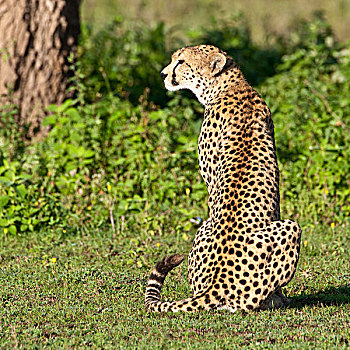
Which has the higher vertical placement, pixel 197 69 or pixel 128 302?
pixel 197 69

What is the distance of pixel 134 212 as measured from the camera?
7.34 m

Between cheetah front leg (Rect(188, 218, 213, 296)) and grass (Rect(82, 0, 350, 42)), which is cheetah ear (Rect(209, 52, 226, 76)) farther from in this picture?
grass (Rect(82, 0, 350, 42))

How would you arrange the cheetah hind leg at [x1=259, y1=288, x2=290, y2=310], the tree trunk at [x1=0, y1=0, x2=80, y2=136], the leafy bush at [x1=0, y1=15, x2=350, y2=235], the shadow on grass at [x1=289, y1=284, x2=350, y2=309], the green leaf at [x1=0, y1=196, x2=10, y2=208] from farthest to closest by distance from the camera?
the tree trunk at [x1=0, y1=0, x2=80, y2=136] → the leafy bush at [x1=0, y1=15, x2=350, y2=235] → the green leaf at [x1=0, y1=196, x2=10, y2=208] → the shadow on grass at [x1=289, y1=284, x2=350, y2=309] → the cheetah hind leg at [x1=259, y1=288, x2=290, y2=310]

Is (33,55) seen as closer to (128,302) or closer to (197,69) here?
(197,69)

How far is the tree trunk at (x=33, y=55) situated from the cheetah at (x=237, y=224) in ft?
11.3

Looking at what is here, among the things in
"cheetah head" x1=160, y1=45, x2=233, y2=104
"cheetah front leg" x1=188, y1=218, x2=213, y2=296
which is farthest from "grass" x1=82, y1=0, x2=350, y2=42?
"cheetah front leg" x1=188, y1=218, x2=213, y2=296

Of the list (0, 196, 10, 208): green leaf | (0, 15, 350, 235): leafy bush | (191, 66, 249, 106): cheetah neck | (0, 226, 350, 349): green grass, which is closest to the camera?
(0, 226, 350, 349): green grass

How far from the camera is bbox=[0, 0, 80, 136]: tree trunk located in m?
8.30

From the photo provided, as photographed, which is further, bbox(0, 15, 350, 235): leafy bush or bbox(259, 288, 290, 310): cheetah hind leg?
bbox(0, 15, 350, 235): leafy bush

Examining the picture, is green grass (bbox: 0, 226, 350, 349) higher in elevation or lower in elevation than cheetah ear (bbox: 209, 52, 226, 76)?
lower

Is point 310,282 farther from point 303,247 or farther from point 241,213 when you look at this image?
point 241,213

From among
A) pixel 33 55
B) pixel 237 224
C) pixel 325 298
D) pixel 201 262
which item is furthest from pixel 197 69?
pixel 33 55

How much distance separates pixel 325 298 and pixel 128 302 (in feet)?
4.87

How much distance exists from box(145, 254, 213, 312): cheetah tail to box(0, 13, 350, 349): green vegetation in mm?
79
